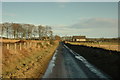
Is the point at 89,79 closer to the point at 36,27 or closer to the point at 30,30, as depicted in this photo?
the point at 30,30

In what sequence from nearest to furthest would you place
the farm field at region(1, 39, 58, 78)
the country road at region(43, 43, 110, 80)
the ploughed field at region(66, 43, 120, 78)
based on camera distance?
the country road at region(43, 43, 110, 80), the farm field at region(1, 39, 58, 78), the ploughed field at region(66, 43, 120, 78)

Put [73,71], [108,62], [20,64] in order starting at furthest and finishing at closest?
[20,64] < [108,62] < [73,71]

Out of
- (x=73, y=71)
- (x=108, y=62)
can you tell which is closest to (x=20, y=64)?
(x=73, y=71)

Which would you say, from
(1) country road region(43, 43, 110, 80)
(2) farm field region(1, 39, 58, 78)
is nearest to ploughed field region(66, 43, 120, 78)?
(1) country road region(43, 43, 110, 80)

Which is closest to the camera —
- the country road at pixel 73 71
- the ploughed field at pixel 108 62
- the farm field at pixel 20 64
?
the country road at pixel 73 71

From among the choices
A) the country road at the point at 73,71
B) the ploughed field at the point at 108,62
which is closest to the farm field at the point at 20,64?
the country road at the point at 73,71

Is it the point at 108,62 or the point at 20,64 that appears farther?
the point at 20,64

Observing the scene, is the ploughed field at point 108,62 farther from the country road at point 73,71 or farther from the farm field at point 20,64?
the farm field at point 20,64

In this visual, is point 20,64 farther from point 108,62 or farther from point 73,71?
point 108,62

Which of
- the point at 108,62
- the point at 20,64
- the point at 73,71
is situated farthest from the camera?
the point at 20,64

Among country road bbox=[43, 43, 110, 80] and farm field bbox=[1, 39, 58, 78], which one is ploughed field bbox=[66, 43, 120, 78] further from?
farm field bbox=[1, 39, 58, 78]

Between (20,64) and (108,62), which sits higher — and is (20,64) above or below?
below

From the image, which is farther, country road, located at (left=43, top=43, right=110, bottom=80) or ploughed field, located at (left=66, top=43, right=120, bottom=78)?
ploughed field, located at (left=66, top=43, right=120, bottom=78)

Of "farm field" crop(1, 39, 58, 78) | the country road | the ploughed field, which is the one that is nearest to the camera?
the country road
